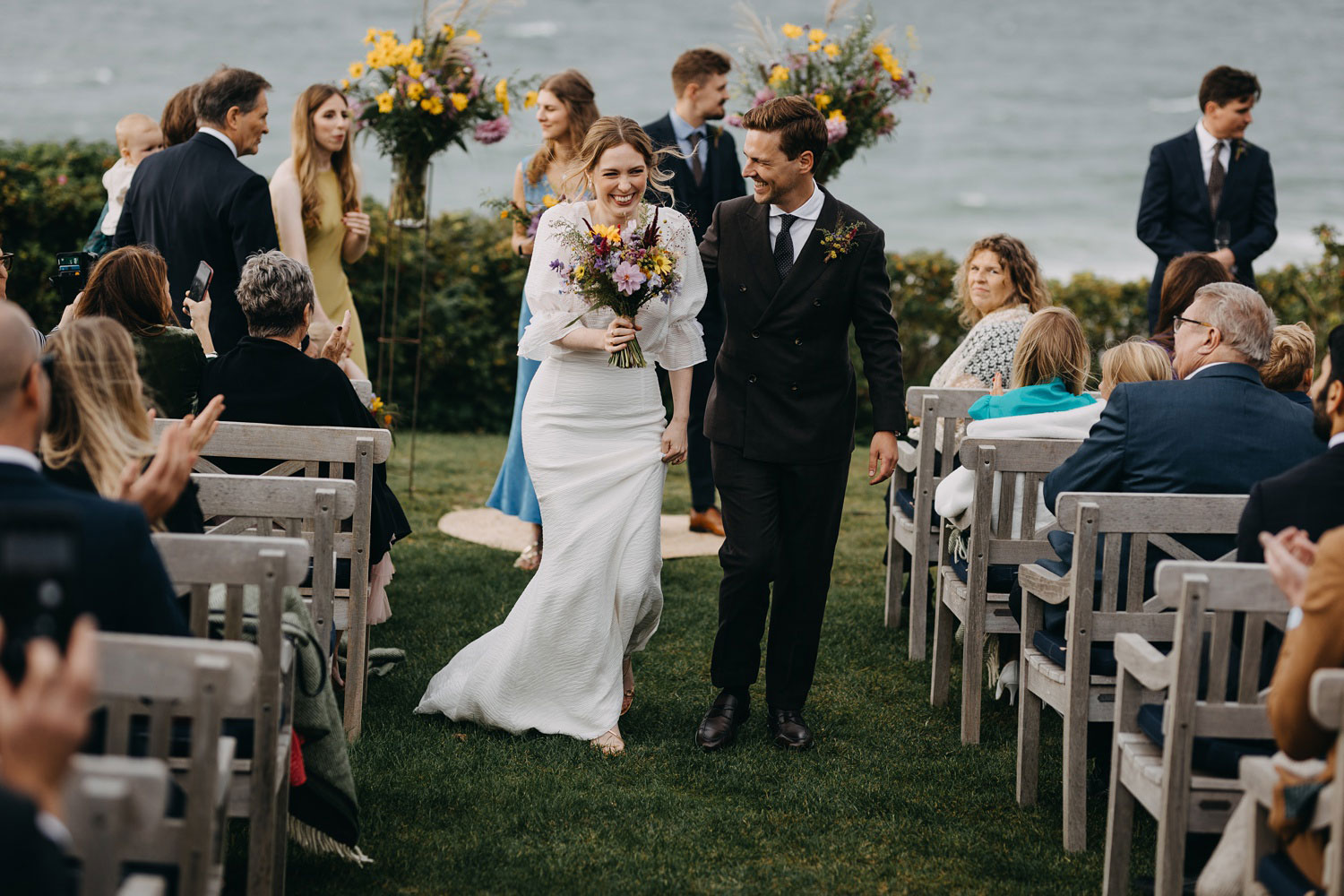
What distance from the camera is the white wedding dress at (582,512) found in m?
4.91

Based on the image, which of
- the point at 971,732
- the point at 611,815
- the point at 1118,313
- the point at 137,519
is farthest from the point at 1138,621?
the point at 1118,313

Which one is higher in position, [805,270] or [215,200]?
[215,200]

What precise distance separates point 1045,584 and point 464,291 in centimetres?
880

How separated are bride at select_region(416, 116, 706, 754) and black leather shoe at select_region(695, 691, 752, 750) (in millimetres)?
304

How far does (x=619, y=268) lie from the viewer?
15.0 ft

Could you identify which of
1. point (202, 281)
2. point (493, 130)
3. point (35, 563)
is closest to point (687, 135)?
point (493, 130)

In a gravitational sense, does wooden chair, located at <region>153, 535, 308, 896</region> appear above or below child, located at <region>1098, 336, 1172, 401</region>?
below

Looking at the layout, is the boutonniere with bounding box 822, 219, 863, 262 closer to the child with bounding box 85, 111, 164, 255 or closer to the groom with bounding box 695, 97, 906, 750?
the groom with bounding box 695, 97, 906, 750

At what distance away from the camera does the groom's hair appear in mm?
4570

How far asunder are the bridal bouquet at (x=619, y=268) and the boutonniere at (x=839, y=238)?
1.73 ft

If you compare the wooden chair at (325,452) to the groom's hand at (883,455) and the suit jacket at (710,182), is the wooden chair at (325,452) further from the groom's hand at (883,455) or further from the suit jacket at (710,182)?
the suit jacket at (710,182)

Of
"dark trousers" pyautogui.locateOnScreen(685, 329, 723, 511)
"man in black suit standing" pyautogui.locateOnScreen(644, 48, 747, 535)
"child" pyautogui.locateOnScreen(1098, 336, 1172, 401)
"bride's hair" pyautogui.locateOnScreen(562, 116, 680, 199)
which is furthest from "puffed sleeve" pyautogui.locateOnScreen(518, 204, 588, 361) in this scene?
"dark trousers" pyautogui.locateOnScreen(685, 329, 723, 511)

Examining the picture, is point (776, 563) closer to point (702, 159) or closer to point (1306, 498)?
point (1306, 498)

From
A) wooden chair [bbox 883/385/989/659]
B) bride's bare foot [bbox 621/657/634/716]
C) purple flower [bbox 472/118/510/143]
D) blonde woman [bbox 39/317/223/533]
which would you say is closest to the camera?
blonde woman [bbox 39/317/223/533]
